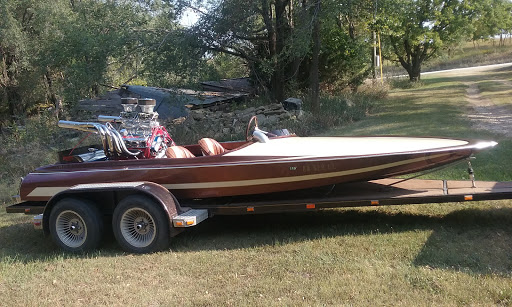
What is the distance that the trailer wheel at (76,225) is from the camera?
19.0 feet

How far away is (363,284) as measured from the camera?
421 cm

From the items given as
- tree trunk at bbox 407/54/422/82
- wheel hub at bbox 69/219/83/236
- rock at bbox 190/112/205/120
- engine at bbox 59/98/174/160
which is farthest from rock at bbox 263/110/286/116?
tree trunk at bbox 407/54/422/82

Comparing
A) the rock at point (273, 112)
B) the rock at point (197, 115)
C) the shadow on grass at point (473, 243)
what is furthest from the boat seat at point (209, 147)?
the rock at point (197, 115)

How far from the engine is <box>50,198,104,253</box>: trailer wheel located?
0.83 meters

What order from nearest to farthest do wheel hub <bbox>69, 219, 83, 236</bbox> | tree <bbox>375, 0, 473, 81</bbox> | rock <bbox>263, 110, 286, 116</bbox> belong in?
1. wheel hub <bbox>69, 219, 83, 236</bbox>
2. rock <bbox>263, 110, 286, 116</bbox>
3. tree <bbox>375, 0, 473, 81</bbox>

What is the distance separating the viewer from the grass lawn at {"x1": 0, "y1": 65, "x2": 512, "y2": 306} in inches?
162

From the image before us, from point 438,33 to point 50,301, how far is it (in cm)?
3014

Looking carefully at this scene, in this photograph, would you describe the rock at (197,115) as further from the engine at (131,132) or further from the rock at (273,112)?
the engine at (131,132)

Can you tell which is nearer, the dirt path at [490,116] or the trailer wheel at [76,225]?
the trailer wheel at [76,225]

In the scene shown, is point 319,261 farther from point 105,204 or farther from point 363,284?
point 105,204

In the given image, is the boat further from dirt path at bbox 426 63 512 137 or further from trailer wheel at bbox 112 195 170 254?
dirt path at bbox 426 63 512 137

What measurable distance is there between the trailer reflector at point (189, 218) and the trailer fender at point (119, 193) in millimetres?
75

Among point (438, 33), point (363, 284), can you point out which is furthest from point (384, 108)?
point (363, 284)

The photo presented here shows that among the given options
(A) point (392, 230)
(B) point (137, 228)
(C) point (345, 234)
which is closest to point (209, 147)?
(B) point (137, 228)
